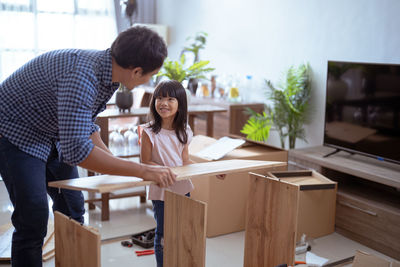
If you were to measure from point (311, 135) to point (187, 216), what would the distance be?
239 cm

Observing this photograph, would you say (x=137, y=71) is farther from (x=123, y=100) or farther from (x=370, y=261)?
(x=123, y=100)

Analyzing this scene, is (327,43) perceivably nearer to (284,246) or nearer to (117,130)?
(117,130)

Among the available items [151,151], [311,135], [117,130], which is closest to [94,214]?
[117,130]

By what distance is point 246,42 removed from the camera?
15.9ft

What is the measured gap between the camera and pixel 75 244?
1.68 m

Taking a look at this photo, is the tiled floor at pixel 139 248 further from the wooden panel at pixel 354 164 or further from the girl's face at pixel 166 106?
the girl's face at pixel 166 106

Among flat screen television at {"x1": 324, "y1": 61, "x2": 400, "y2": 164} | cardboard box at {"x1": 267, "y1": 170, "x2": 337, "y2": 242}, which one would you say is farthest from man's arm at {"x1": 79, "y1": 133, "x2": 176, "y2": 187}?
flat screen television at {"x1": 324, "y1": 61, "x2": 400, "y2": 164}

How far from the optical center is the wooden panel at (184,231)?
6.29 ft

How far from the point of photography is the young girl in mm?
2337

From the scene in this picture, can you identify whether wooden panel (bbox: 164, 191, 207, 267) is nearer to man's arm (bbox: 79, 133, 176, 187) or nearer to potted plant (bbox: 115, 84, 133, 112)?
man's arm (bbox: 79, 133, 176, 187)

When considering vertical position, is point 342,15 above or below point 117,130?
above

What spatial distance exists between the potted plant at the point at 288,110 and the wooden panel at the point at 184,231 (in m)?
2.20

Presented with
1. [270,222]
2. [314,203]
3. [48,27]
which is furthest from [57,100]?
[48,27]

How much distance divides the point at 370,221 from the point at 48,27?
4881 mm
